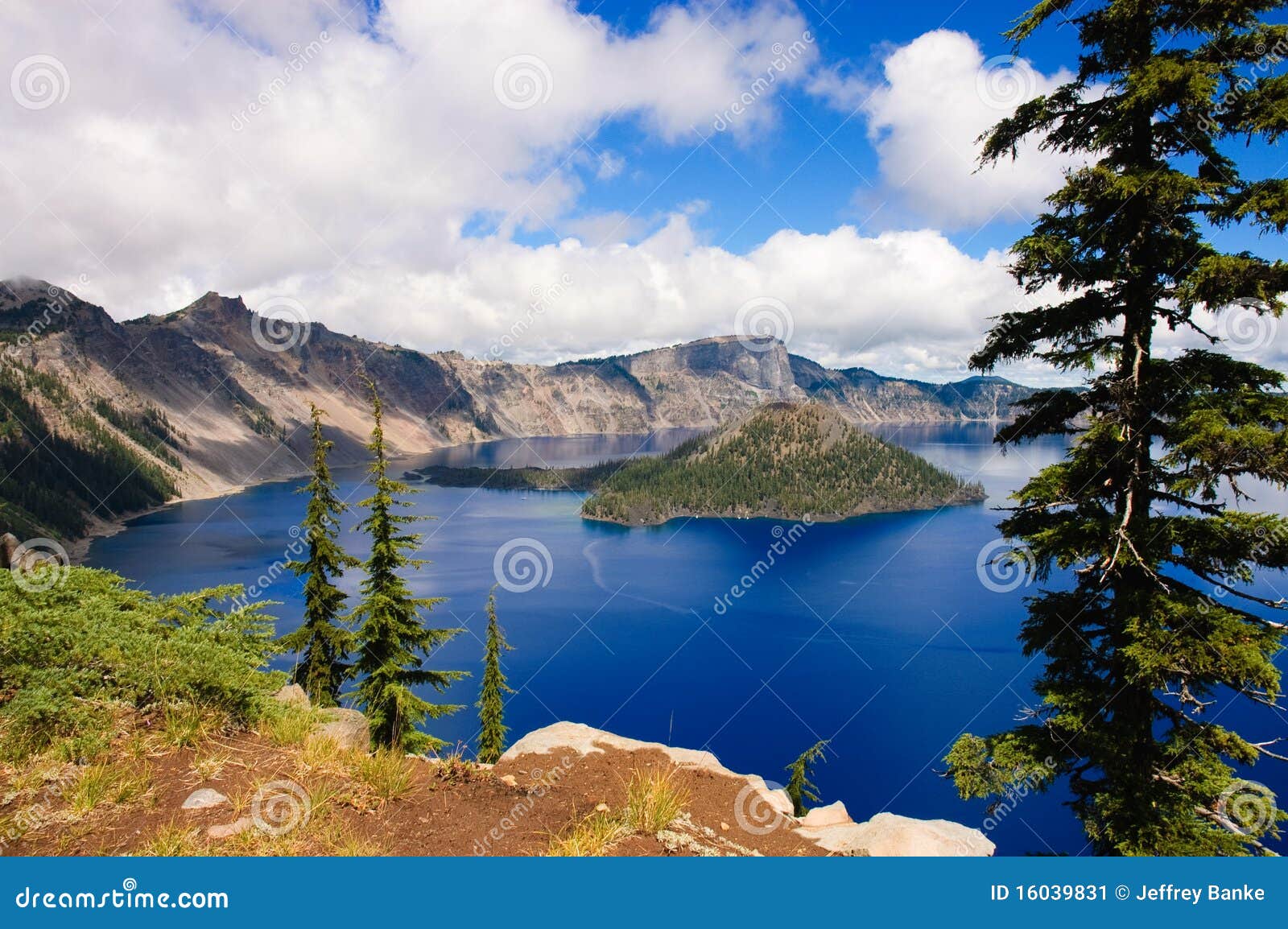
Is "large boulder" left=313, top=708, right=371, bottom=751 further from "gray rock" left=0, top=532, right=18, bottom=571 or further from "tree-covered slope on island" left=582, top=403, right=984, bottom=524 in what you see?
"tree-covered slope on island" left=582, top=403, right=984, bottom=524

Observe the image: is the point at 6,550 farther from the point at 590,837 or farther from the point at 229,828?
the point at 590,837

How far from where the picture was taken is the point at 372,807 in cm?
707

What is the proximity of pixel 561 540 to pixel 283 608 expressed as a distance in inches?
2545

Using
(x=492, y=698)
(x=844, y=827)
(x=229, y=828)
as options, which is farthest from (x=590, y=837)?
(x=492, y=698)

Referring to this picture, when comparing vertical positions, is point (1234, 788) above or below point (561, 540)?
below

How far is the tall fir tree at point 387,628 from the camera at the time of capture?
19.1m

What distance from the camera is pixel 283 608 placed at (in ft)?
261

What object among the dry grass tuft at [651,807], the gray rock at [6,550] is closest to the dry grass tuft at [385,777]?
the dry grass tuft at [651,807]

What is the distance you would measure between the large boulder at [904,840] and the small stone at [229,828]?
→ 6.06 m

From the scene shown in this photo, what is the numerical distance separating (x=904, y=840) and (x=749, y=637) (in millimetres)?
76963

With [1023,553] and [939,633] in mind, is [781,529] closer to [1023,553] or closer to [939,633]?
[939,633]

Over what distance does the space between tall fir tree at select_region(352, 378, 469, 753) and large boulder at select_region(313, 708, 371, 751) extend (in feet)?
25.8
